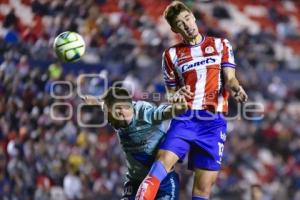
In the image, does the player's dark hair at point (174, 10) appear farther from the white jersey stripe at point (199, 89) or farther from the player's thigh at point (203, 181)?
the player's thigh at point (203, 181)

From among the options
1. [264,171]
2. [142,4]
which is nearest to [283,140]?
[264,171]

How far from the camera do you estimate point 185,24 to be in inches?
306

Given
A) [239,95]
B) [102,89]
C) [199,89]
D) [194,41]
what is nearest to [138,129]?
[199,89]

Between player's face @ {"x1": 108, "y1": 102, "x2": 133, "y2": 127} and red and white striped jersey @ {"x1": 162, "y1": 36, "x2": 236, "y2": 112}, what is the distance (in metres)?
0.82

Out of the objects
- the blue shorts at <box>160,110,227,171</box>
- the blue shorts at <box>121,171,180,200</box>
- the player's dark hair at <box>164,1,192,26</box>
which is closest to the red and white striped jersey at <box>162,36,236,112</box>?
the blue shorts at <box>160,110,227,171</box>

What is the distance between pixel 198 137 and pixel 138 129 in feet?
2.27

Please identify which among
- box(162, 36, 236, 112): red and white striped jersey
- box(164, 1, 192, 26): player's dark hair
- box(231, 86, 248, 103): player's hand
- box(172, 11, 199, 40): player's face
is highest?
box(164, 1, 192, 26): player's dark hair

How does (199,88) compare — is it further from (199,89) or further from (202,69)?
(202,69)

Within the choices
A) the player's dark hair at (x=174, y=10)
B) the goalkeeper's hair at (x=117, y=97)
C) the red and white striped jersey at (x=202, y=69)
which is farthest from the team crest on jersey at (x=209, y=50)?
the goalkeeper's hair at (x=117, y=97)

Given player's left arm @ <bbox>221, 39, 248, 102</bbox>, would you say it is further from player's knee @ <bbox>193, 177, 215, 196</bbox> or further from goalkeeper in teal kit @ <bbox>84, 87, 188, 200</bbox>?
player's knee @ <bbox>193, 177, 215, 196</bbox>

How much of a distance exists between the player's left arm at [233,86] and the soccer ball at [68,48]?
6.35 ft

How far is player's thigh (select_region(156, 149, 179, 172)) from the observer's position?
747cm

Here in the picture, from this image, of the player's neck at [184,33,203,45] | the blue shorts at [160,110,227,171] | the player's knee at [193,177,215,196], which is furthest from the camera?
the player's neck at [184,33,203,45]

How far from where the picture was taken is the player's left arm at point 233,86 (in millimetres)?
7143
